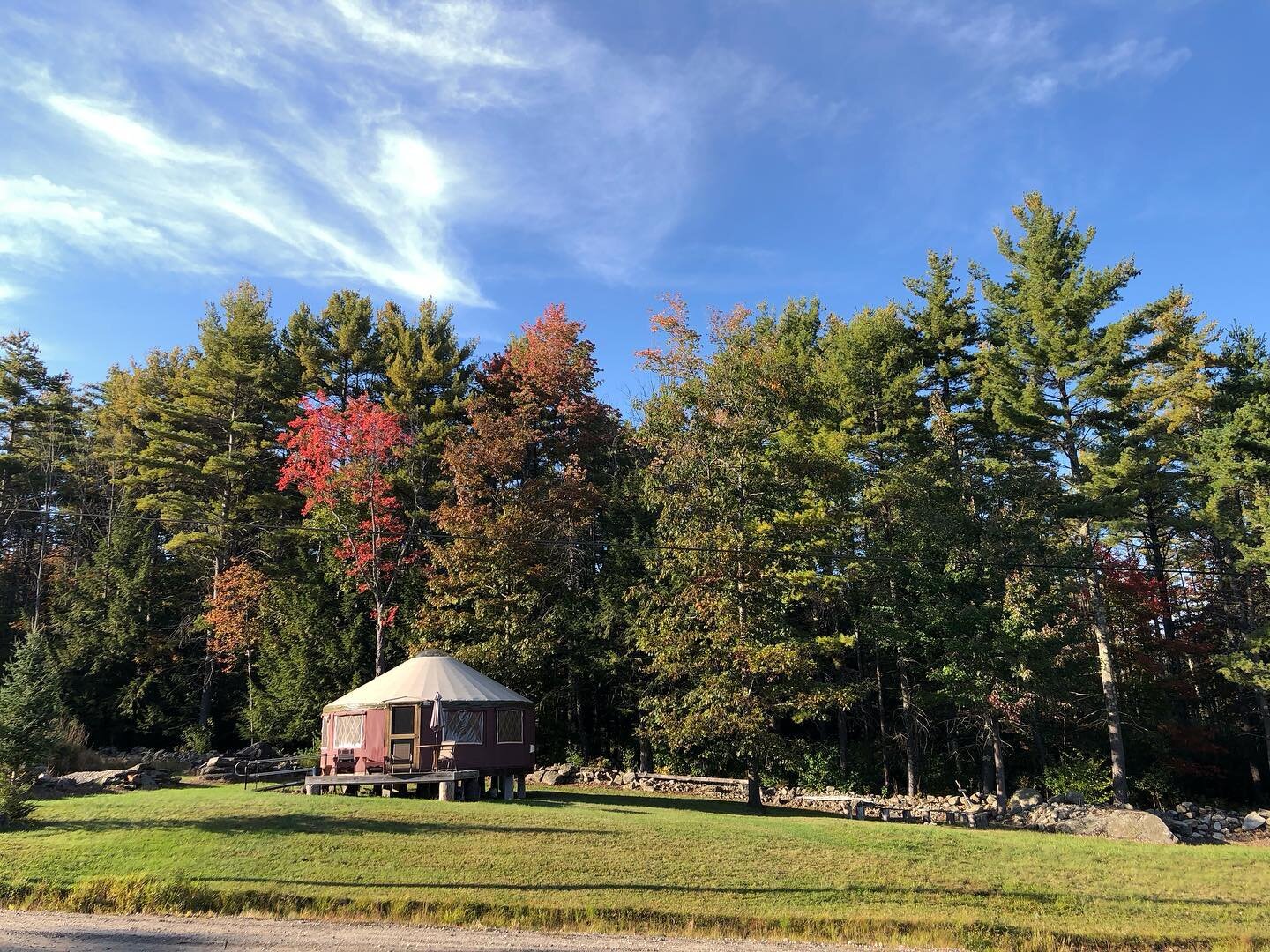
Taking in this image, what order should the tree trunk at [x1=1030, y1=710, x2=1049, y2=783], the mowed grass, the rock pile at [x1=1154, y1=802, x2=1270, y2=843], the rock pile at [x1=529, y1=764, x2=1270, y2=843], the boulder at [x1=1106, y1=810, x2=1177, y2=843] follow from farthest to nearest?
1. the tree trunk at [x1=1030, y1=710, x2=1049, y2=783]
2. the rock pile at [x1=1154, y1=802, x2=1270, y2=843]
3. the rock pile at [x1=529, y1=764, x2=1270, y2=843]
4. the boulder at [x1=1106, y1=810, x2=1177, y2=843]
5. the mowed grass

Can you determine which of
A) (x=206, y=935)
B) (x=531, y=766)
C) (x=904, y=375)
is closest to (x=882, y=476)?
(x=904, y=375)

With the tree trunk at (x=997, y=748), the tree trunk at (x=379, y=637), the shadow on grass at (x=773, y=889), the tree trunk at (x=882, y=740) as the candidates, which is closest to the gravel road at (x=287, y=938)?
the shadow on grass at (x=773, y=889)

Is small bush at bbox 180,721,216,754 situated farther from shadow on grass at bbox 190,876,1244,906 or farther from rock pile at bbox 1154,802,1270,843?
rock pile at bbox 1154,802,1270,843

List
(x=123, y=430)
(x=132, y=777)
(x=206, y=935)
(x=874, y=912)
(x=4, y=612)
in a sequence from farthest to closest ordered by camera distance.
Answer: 1. (x=123, y=430)
2. (x=4, y=612)
3. (x=132, y=777)
4. (x=874, y=912)
5. (x=206, y=935)

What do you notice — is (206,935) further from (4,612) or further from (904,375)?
(4,612)

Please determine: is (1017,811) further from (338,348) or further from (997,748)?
(338,348)

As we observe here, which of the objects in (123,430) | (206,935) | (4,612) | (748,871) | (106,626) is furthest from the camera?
(123,430)

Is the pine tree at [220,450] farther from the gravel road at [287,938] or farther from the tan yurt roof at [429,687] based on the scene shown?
the gravel road at [287,938]

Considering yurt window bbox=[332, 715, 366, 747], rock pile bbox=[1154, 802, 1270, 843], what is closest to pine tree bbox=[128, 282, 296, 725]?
yurt window bbox=[332, 715, 366, 747]

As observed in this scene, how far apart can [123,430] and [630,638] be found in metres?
27.8

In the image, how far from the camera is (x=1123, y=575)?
2764 cm

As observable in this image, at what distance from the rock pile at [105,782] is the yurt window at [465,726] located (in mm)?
7623

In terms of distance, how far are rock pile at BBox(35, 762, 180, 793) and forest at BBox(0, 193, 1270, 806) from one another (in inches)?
108

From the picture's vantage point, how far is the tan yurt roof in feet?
61.7
